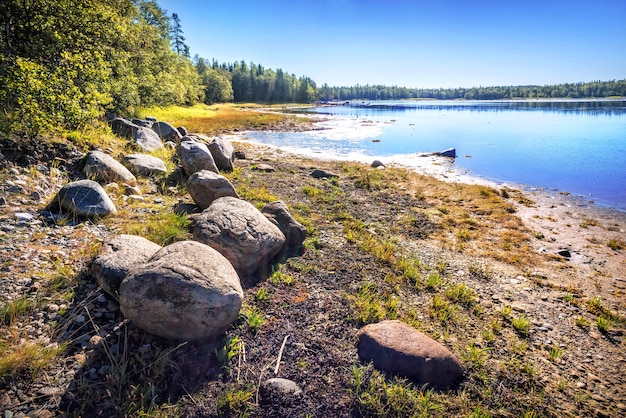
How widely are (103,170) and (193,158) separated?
323 centimetres

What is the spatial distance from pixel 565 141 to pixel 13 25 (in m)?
49.6

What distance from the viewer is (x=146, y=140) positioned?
14055 millimetres

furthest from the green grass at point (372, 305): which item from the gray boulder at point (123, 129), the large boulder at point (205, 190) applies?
the gray boulder at point (123, 129)

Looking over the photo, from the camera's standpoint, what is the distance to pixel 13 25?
29.9 ft

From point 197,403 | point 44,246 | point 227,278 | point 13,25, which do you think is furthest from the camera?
point 13,25

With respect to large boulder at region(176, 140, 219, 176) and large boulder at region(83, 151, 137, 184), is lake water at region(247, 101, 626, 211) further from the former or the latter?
large boulder at region(83, 151, 137, 184)

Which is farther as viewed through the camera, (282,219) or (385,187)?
(385,187)

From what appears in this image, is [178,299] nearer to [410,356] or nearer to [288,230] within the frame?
[410,356]

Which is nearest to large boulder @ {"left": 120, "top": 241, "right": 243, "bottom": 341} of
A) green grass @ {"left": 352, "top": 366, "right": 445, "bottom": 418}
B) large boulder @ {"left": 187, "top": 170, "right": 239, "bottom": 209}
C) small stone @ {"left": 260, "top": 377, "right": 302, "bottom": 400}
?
small stone @ {"left": 260, "top": 377, "right": 302, "bottom": 400}

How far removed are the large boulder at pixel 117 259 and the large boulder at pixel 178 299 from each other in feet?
1.82

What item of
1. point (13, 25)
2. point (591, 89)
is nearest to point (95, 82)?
point (13, 25)

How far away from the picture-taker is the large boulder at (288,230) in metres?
8.09

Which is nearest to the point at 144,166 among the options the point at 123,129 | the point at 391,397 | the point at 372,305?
the point at 123,129

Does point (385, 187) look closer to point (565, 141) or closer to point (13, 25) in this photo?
point (13, 25)
